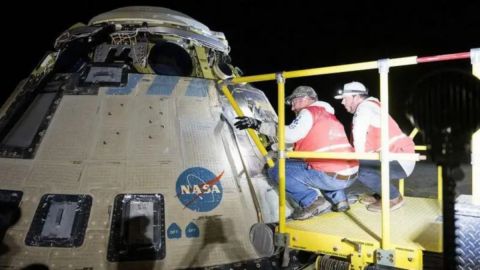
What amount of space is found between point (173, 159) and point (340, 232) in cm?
197

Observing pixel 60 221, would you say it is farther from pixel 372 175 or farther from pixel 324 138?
pixel 372 175

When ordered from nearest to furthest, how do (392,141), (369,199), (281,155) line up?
1. (281,155)
2. (392,141)
3. (369,199)

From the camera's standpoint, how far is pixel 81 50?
18.1ft

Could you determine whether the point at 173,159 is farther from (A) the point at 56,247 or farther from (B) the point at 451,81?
(B) the point at 451,81

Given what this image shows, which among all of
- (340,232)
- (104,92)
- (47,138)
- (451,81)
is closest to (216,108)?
(104,92)

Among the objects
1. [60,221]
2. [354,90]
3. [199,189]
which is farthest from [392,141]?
[60,221]

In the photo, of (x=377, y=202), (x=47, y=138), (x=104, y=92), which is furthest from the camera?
(x=104, y=92)

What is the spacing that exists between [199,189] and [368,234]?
1.80m

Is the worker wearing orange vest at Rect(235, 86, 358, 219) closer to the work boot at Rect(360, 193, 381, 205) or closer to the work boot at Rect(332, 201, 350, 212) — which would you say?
the work boot at Rect(332, 201, 350, 212)

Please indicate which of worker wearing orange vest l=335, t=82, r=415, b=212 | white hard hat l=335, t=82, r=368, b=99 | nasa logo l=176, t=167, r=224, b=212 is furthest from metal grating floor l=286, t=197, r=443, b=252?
white hard hat l=335, t=82, r=368, b=99

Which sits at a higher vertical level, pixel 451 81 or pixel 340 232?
pixel 451 81

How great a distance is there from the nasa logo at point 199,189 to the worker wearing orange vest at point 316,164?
694mm

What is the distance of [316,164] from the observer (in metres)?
3.88

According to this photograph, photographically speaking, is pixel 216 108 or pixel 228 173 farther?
pixel 216 108
